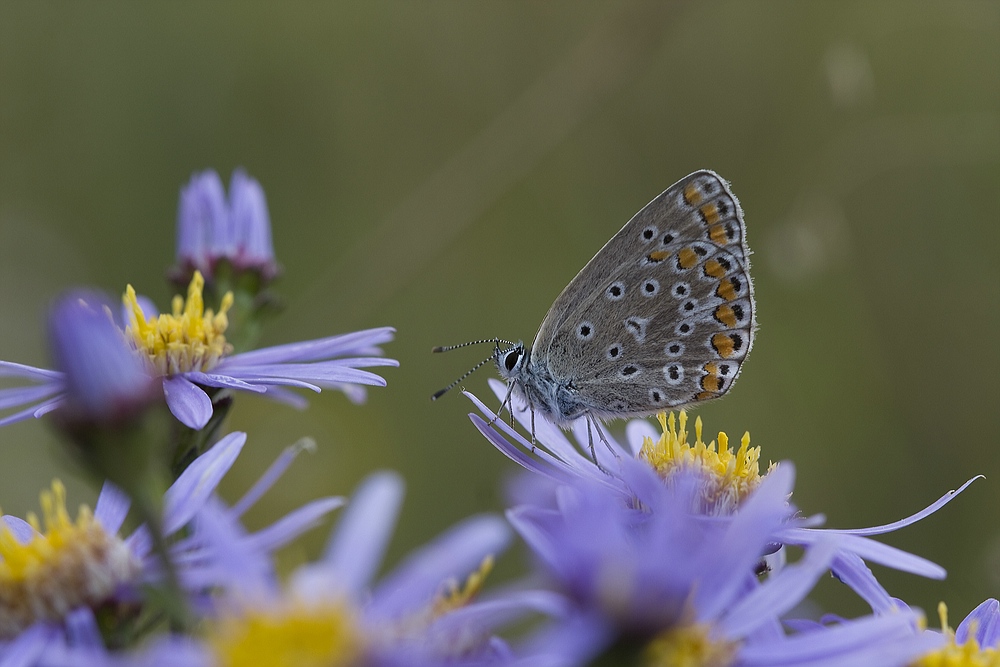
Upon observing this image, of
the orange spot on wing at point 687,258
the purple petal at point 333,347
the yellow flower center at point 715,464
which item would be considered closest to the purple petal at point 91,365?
the purple petal at point 333,347

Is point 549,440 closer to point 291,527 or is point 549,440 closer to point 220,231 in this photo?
point 220,231

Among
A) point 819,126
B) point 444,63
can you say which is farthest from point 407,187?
point 819,126

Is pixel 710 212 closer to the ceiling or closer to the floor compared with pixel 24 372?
closer to the floor

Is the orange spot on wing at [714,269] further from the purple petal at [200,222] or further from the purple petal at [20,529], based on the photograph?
the purple petal at [20,529]

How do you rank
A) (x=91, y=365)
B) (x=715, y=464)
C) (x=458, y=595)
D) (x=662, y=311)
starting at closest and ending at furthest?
(x=91, y=365), (x=458, y=595), (x=715, y=464), (x=662, y=311)

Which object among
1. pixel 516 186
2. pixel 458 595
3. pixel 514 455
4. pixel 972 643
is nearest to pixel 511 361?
pixel 514 455

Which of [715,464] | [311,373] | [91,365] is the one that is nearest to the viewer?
[91,365]
